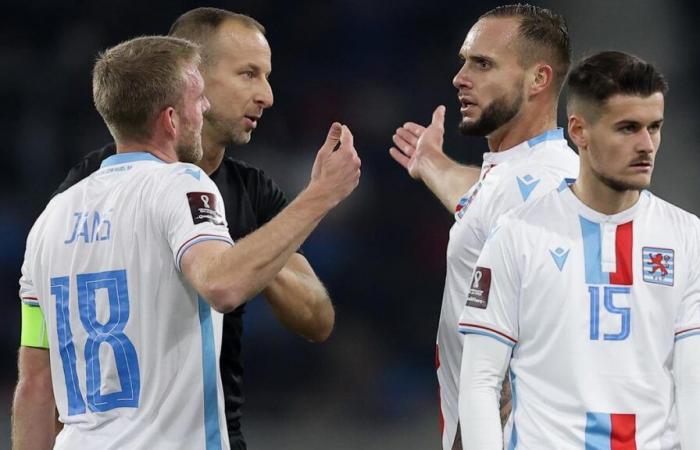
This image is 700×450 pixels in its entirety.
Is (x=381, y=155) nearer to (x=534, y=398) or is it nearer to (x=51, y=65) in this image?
(x=51, y=65)

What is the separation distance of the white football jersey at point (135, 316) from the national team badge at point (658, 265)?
96 cm

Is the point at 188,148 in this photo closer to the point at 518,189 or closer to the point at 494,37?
the point at 518,189

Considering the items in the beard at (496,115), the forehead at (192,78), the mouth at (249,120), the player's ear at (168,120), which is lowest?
the player's ear at (168,120)

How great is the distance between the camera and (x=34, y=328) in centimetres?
272

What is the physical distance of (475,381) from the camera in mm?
2500

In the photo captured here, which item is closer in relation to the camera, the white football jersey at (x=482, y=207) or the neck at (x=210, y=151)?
the white football jersey at (x=482, y=207)

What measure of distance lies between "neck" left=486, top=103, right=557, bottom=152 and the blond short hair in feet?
3.99

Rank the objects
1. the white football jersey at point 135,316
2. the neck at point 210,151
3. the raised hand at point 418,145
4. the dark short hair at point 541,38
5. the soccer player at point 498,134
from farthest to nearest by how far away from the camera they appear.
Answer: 1. the raised hand at point 418,145
2. the dark short hair at point 541,38
3. the neck at point 210,151
4. the soccer player at point 498,134
5. the white football jersey at point 135,316

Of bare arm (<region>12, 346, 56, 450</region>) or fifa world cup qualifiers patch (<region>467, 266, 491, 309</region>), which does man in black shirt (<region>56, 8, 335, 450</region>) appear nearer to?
bare arm (<region>12, 346, 56, 450</region>)

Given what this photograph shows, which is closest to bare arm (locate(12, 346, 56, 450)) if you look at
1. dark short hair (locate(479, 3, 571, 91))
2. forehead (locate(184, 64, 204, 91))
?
forehead (locate(184, 64, 204, 91))

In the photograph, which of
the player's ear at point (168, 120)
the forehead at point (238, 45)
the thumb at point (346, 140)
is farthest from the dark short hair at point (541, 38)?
the player's ear at point (168, 120)

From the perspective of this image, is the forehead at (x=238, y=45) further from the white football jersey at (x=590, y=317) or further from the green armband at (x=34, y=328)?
the white football jersey at (x=590, y=317)

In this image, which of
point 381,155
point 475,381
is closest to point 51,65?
point 381,155

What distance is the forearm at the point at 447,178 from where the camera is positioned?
3.64 m
